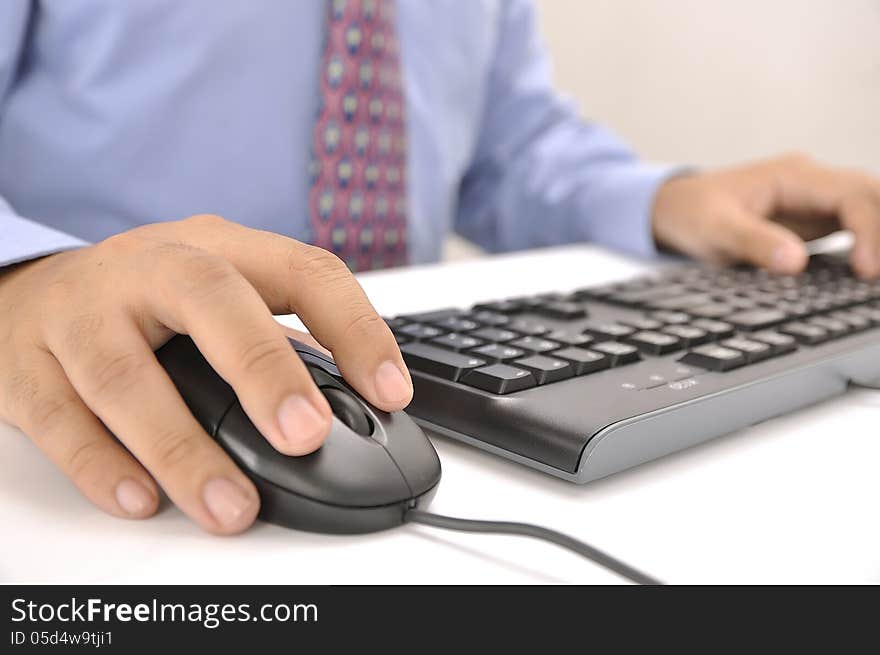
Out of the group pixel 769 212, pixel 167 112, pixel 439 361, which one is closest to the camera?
pixel 439 361

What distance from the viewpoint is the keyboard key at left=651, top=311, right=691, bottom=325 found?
43 centimetres

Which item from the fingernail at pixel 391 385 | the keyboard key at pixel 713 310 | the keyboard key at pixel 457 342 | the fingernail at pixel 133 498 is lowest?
the fingernail at pixel 133 498

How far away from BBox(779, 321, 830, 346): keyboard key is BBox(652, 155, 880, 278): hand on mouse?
27 cm

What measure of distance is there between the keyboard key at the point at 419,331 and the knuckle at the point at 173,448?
146mm

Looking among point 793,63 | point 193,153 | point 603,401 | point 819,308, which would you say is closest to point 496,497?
point 603,401

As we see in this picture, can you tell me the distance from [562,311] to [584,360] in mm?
96

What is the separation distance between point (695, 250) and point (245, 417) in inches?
23.6

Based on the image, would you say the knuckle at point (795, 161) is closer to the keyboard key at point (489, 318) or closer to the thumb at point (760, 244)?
the thumb at point (760, 244)

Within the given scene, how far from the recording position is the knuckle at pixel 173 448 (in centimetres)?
26

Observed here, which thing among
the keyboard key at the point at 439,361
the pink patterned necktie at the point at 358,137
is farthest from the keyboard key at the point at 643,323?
the pink patterned necktie at the point at 358,137

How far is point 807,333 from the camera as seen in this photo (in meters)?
0.42

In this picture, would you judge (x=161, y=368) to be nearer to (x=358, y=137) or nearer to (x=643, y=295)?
(x=643, y=295)

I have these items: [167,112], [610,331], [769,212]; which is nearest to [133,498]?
[610,331]

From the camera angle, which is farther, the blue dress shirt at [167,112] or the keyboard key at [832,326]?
the blue dress shirt at [167,112]
